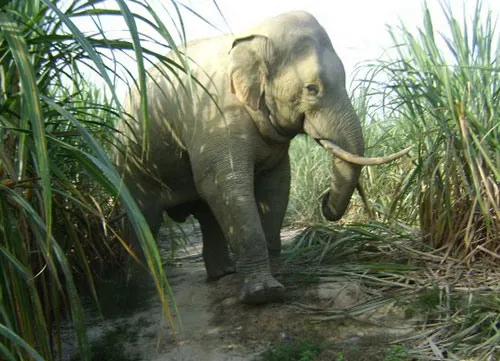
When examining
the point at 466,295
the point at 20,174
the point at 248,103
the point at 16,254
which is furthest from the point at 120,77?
the point at 466,295

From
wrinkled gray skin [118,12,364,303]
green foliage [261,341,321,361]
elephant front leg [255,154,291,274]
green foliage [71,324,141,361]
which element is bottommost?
green foliage [261,341,321,361]

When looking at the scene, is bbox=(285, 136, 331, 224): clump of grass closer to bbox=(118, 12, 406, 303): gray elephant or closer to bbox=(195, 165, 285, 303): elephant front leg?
bbox=(118, 12, 406, 303): gray elephant

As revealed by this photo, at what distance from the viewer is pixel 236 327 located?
3.91 meters

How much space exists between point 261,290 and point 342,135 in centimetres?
103

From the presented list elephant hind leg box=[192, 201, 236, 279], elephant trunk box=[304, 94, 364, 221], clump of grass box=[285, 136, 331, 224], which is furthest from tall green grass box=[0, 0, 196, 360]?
clump of grass box=[285, 136, 331, 224]

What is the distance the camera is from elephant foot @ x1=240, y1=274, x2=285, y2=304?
401 cm

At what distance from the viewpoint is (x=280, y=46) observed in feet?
14.4

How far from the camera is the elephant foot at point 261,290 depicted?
4.01m

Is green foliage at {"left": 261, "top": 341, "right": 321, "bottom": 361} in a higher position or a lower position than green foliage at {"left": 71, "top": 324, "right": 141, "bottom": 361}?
lower

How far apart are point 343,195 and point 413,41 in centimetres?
111

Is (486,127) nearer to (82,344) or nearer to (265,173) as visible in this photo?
(265,173)

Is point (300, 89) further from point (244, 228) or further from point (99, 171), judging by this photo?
point (99, 171)

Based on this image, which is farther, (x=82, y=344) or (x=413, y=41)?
(x=413, y=41)

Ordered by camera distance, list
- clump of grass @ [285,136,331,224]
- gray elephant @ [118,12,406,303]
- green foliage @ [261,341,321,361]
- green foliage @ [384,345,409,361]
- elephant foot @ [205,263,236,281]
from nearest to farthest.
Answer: green foliage @ [384,345,409,361]
green foliage @ [261,341,321,361]
gray elephant @ [118,12,406,303]
elephant foot @ [205,263,236,281]
clump of grass @ [285,136,331,224]
